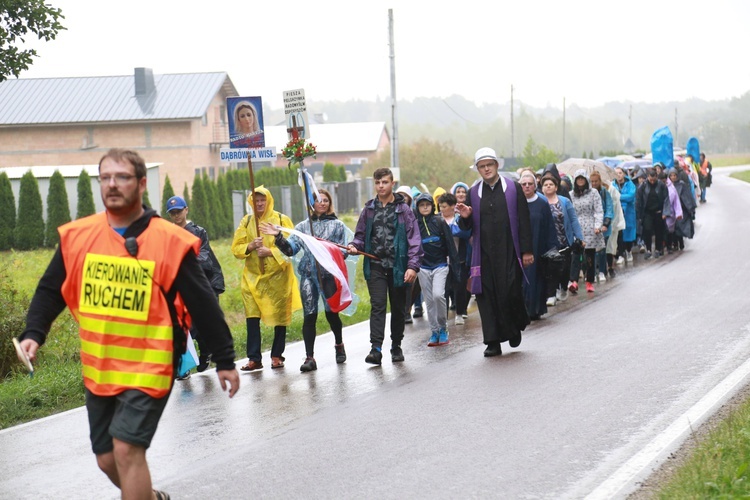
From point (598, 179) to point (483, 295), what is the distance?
7538 millimetres

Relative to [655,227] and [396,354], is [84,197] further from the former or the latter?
[396,354]

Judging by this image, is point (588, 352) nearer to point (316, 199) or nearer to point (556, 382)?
point (556, 382)

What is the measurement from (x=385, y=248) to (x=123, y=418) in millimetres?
6616

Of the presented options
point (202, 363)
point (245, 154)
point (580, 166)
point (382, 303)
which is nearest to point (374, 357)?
point (382, 303)

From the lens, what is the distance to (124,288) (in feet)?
17.2

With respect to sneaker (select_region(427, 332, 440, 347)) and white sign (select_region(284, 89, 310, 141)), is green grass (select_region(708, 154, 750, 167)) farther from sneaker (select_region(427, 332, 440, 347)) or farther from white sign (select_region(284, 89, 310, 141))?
sneaker (select_region(427, 332, 440, 347))

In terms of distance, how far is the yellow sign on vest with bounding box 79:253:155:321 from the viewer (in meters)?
5.24

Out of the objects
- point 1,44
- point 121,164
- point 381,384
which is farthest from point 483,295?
point 121,164

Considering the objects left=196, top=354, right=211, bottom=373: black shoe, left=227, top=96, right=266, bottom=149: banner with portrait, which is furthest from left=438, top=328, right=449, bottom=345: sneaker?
left=227, top=96, right=266, bottom=149: banner with portrait

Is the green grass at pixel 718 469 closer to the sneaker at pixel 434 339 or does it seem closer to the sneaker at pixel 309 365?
the sneaker at pixel 309 365

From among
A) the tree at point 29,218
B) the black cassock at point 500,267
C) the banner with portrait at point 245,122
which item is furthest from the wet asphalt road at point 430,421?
the tree at point 29,218

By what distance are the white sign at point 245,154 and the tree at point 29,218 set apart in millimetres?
26684

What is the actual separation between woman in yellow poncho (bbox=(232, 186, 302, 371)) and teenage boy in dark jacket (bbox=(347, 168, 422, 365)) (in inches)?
33.8

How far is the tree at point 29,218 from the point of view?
37750mm
